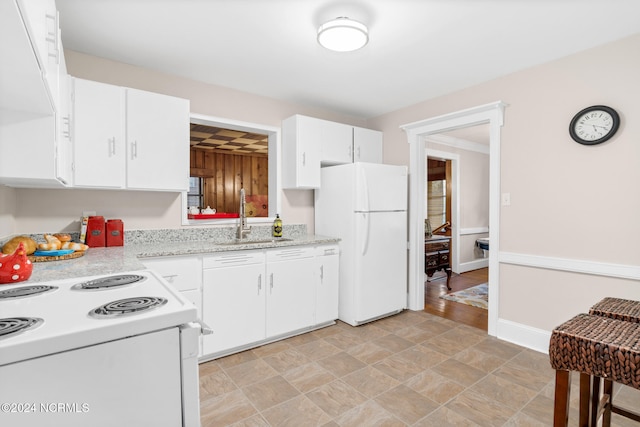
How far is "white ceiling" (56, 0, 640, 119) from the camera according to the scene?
2.01 meters

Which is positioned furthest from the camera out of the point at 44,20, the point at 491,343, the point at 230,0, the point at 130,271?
the point at 491,343

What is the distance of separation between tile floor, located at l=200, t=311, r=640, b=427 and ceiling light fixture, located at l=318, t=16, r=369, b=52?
2.30m

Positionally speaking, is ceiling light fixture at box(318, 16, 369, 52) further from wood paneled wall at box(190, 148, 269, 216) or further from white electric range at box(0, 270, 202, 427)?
wood paneled wall at box(190, 148, 269, 216)

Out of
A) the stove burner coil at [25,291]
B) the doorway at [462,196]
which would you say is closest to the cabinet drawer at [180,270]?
the stove burner coil at [25,291]

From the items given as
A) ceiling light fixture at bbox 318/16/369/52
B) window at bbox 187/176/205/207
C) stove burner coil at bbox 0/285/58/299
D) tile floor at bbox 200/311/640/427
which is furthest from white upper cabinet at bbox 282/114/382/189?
window at bbox 187/176/205/207

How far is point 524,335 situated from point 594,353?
6.02 feet

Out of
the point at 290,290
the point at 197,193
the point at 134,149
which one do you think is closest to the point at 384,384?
the point at 290,290

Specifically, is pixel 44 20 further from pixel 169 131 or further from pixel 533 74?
pixel 533 74

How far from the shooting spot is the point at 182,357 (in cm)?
100

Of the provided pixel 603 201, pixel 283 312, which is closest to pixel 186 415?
pixel 283 312

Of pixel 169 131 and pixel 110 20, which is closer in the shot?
pixel 110 20

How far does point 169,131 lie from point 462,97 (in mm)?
2790

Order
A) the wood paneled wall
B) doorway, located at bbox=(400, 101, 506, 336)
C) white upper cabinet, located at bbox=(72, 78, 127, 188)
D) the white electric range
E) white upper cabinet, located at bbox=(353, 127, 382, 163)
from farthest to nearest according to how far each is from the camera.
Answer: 1. the wood paneled wall
2. white upper cabinet, located at bbox=(353, 127, 382, 163)
3. doorway, located at bbox=(400, 101, 506, 336)
4. white upper cabinet, located at bbox=(72, 78, 127, 188)
5. the white electric range

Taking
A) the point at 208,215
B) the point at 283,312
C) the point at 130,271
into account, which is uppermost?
the point at 208,215
